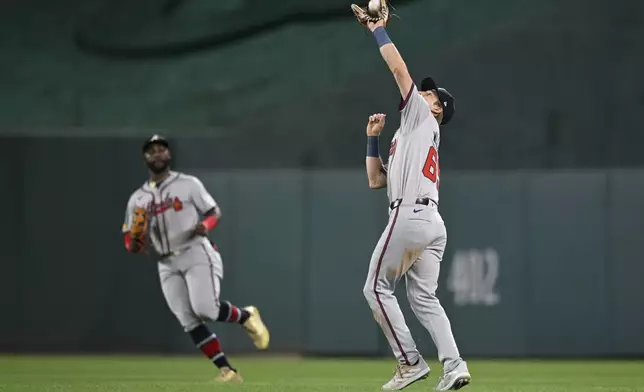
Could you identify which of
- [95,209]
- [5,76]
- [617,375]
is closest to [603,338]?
[617,375]

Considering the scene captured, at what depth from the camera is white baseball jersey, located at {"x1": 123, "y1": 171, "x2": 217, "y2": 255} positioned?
10125mm

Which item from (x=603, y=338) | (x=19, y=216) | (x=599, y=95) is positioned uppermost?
(x=599, y=95)

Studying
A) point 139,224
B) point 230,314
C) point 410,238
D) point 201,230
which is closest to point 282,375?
point 230,314

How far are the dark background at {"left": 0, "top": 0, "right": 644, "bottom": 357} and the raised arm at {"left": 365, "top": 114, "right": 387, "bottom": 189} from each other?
19.7 feet

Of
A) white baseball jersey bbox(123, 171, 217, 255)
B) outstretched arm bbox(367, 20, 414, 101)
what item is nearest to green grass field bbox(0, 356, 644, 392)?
white baseball jersey bbox(123, 171, 217, 255)

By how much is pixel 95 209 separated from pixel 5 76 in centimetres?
222

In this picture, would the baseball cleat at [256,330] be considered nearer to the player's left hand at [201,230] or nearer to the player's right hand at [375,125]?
the player's left hand at [201,230]

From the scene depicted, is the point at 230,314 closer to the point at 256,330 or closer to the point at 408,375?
the point at 256,330

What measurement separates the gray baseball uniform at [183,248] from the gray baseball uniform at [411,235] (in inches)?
107

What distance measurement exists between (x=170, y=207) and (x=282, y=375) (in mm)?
1886

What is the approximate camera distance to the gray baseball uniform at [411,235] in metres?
7.45

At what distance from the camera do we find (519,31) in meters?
15.7

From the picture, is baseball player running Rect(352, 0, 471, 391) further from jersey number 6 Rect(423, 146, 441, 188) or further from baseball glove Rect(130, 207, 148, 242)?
baseball glove Rect(130, 207, 148, 242)

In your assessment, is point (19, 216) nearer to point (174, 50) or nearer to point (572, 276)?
point (174, 50)
